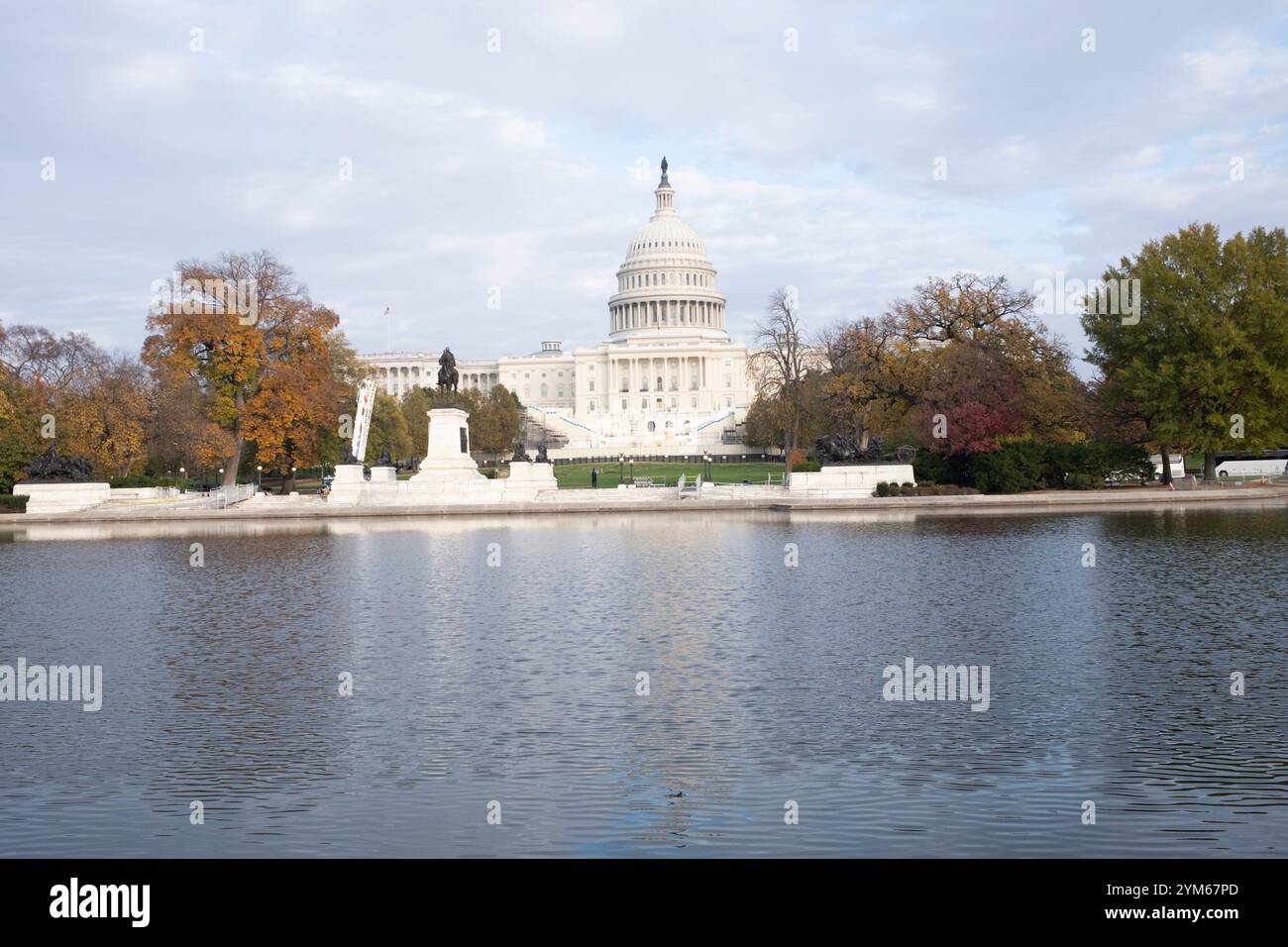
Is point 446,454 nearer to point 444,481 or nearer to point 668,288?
point 444,481

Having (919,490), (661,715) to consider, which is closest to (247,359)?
(919,490)

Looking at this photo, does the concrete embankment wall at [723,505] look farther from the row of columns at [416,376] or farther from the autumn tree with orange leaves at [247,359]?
the row of columns at [416,376]

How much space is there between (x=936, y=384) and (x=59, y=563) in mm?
34044

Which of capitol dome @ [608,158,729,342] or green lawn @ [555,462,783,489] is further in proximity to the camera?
capitol dome @ [608,158,729,342]

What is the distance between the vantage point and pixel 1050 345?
5159 cm

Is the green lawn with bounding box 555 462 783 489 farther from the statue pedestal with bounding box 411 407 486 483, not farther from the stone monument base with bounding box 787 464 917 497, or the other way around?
the stone monument base with bounding box 787 464 917 497

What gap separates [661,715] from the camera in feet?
37.7

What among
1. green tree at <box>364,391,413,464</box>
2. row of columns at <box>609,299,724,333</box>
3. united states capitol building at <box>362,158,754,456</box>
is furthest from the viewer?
row of columns at <box>609,299,724,333</box>

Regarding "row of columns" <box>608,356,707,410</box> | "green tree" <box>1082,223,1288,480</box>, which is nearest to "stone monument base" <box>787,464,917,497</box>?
"green tree" <box>1082,223,1288,480</box>

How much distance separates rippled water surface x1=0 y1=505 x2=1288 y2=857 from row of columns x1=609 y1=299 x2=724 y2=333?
144m

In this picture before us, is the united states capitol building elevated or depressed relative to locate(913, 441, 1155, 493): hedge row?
elevated

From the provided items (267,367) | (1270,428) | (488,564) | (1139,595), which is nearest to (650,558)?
(488,564)

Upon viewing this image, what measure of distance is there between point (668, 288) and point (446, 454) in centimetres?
11342

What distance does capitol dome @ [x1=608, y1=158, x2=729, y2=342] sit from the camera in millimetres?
164875
